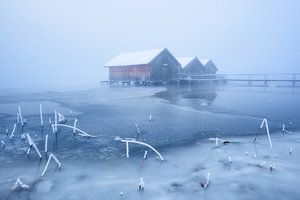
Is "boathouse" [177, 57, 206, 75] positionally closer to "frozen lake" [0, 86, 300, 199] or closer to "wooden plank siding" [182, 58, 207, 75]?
"wooden plank siding" [182, 58, 207, 75]

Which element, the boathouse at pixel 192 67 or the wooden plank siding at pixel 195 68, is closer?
the boathouse at pixel 192 67

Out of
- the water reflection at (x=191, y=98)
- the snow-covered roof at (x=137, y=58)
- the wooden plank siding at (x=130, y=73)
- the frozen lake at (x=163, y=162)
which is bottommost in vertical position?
the frozen lake at (x=163, y=162)

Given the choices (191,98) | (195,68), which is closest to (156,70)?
(195,68)

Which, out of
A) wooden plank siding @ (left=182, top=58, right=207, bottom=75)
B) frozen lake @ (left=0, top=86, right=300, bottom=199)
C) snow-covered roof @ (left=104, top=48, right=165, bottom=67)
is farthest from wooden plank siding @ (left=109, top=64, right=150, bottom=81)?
frozen lake @ (left=0, top=86, right=300, bottom=199)

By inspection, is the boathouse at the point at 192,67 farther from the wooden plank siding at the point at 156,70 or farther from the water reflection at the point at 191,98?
the water reflection at the point at 191,98

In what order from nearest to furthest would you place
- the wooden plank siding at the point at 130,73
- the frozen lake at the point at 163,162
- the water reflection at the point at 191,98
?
the frozen lake at the point at 163,162, the water reflection at the point at 191,98, the wooden plank siding at the point at 130,73

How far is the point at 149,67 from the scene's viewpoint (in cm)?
4944

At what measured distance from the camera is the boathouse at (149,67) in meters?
49.8

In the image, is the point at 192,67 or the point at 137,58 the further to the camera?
the point at 192,67

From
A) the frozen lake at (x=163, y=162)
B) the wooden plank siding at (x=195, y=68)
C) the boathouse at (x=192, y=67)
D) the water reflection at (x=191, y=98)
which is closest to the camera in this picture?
the frozen lake at (x=163, y=162)

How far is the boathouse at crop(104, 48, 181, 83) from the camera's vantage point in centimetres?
4984

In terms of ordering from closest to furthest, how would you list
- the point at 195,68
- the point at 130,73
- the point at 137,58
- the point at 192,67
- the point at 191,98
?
the point at 191,98 → the point at 137,58 → the point at 130,73 → the point at 192,67 → the point at 195,68

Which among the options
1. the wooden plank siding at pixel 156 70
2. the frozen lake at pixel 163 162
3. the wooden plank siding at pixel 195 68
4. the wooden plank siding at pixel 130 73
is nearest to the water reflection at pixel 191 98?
the frozen lake at pixel 163 162

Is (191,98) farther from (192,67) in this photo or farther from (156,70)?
(192,67)
